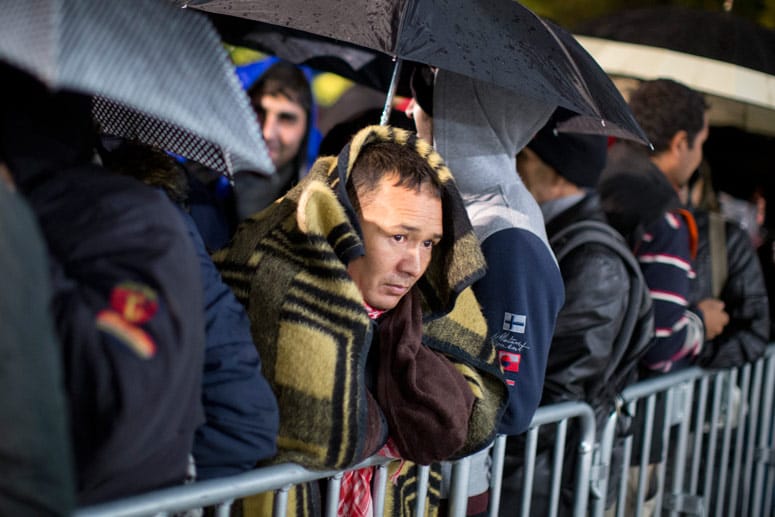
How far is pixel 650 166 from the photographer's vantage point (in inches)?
174

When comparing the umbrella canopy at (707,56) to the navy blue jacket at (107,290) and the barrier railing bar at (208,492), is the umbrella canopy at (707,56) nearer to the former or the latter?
the barrier railing bar at (208,492)

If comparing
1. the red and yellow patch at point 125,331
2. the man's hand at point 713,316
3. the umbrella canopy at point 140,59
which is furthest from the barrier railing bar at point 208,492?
the man's hand at point 713,316

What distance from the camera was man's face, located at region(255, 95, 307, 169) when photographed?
521 centimetres

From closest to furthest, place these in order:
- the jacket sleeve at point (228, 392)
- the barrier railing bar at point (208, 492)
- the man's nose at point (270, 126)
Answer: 1. the barrier railing bar at point (208, 492)
2. the jacket sleeve at point (228, 392)
3. the man's nose at point (270, 126)

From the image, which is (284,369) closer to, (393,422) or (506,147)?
(393,422)

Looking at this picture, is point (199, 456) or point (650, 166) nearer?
point (199, 456)

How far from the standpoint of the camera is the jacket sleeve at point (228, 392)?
2.15 meters

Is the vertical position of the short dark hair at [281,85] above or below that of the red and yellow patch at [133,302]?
above

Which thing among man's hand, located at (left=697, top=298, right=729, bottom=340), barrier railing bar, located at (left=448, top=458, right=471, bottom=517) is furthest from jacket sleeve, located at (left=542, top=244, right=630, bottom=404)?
man's hand, located at (left=697, top=298, right=729, bottom=340)

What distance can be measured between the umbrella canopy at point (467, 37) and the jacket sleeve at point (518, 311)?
46cm

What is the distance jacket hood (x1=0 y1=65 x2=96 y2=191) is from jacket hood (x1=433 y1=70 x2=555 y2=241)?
1691mm

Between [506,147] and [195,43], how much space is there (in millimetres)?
1853

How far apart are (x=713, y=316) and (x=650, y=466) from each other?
29.8 inches

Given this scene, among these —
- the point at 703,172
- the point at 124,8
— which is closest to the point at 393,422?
the point at 124,8
